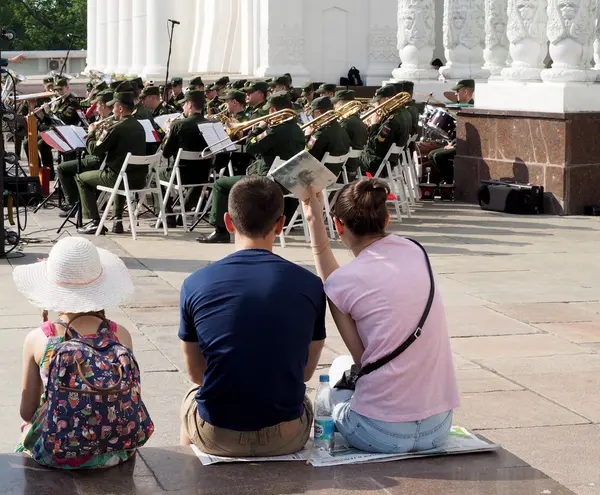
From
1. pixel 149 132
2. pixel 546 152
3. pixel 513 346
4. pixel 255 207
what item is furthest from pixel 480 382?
pixel 546 152

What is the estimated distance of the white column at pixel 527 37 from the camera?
56.3 feet

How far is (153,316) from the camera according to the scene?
9.45 meters

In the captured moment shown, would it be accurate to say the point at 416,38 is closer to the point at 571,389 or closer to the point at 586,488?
the point at 571,389

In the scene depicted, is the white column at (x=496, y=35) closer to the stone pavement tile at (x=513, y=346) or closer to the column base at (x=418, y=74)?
the column base at (x=418, y=74)

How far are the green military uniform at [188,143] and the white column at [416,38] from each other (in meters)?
8.57

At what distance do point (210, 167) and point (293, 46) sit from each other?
15973mm

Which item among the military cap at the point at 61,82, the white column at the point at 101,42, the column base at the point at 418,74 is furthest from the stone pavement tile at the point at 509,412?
the white column at the point at 101,42

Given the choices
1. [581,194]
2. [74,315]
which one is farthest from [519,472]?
[581,194]

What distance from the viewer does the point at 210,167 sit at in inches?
583

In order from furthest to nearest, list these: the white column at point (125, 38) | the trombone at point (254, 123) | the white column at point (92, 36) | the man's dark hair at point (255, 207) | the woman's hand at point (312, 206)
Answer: the white column at point (92, 36)
the white column at point (125, 38)
the trombone at point (254, 123)
the woman's hand at point (312, 206)
the man's dark hair at point (255, 207)

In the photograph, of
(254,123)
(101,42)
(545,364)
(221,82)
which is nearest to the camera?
(545,364)

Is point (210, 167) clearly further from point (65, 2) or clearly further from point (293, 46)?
point (65, 2)

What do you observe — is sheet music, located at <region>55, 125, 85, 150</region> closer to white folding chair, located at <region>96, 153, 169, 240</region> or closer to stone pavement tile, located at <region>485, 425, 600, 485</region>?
white folding chair, located at <region>96, 153, 169, 240</region>

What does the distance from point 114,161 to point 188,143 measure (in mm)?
925
